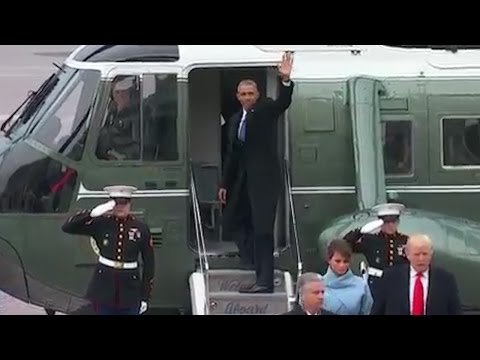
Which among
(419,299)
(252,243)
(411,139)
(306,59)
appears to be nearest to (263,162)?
(252,243)

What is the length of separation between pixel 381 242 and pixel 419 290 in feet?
3.45

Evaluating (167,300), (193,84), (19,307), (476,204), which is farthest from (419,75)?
(19,307)

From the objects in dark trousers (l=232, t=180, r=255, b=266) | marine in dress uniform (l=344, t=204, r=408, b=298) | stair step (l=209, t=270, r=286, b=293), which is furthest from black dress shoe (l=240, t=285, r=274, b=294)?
marine in dress uniform (l=344, t=204, r=408, b=298)

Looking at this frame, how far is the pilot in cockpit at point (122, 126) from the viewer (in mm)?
10328

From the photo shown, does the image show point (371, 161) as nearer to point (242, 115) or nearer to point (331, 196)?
point (331, 196)

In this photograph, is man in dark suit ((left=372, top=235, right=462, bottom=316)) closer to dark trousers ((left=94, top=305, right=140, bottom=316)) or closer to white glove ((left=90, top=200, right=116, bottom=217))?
dark trousers ((left=94, top=305, right=140, bottom=316))

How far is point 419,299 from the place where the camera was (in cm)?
852

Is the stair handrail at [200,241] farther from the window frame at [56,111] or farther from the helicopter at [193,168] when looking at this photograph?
the window frame at [56,111]

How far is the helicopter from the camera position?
10234 mm

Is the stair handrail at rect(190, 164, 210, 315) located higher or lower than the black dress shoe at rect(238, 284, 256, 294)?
higher

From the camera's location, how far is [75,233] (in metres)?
9.77

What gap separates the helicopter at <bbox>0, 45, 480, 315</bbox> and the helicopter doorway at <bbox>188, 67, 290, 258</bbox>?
0.04m

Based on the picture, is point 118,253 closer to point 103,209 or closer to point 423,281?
point 103,209

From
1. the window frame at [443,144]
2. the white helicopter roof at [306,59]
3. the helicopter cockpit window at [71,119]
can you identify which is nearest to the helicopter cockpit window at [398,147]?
the window frame at [443,144]
